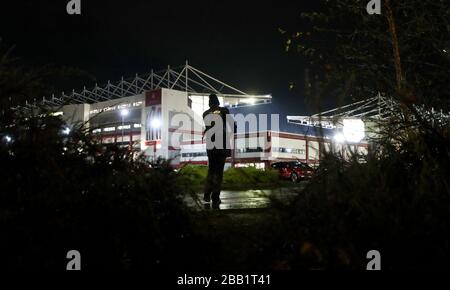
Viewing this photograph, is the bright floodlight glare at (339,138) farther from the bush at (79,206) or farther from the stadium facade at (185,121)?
the stadium facade at (185,121)

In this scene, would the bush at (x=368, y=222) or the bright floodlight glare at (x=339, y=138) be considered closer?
the bush at (x=368, y=222)

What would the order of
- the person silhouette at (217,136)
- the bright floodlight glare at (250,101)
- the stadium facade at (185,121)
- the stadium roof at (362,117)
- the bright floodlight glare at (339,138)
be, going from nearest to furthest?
the stadium roof at (362,117), the bright floodlight glare at (339,138), the person silhouette at (217,136), the stadium facade at (185,121), the bright floodlight glare at (250,101)

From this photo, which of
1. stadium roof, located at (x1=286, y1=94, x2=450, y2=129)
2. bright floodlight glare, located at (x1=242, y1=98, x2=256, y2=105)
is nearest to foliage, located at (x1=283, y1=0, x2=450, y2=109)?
stadium roof, located at (x1=286, y1=94, x2=450, y2=129)

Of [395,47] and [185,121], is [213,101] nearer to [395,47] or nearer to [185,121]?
[395,47]


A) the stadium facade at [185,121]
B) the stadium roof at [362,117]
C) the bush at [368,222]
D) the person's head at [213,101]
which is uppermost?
the stadium facade at [185,121]

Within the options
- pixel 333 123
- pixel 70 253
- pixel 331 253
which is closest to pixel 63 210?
pixel 70 253

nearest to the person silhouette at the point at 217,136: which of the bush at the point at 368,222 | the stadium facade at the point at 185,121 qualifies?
the bush at the point at 368,222

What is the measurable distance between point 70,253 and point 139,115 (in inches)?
2156

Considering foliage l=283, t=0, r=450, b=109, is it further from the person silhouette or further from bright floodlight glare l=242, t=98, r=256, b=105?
bright floodlight glare l=242, t=98, r=256, b=105

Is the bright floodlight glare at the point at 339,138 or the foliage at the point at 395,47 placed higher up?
the foliage at the point at 395,47
